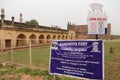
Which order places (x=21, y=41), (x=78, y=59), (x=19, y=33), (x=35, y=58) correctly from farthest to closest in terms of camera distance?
(x=21, y=41)
(x=19, y=33)
(x=35, y=58)
(x=78, y=59)

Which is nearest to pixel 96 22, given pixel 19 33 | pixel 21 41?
pixel 19 33

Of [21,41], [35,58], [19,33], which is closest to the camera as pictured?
[35,58]

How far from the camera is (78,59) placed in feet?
19.8

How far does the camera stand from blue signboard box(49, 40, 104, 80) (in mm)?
5523

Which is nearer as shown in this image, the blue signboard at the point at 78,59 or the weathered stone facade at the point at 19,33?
the blue signboard at the point at 78,59

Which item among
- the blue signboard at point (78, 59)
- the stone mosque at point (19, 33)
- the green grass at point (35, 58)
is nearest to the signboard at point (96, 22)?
the blue signboard at point (78, 59)

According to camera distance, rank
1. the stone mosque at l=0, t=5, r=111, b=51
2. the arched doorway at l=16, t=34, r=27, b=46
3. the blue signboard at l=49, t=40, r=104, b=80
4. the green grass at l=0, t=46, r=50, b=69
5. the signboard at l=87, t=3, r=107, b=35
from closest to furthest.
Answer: the blue signboard at l=49, t=40, r=104, b=80, the signboard at l=87, t=3, r=107, b=35, the green grass at l=0, t=46, r=50, b=69, the stone mosque at l=0, t=5, r=111, b=51, the arched doorway at l=16, t=34, r=27, b=46

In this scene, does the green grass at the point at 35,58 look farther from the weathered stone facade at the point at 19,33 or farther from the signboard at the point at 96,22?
the signboard at the point at 96,22

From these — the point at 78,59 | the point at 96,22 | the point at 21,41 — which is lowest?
the point at 78,59

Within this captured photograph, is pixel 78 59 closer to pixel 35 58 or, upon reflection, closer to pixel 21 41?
pixel 35 58

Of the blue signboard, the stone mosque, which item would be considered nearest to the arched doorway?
the stone mosque

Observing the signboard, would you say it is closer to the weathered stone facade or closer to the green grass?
the green grass

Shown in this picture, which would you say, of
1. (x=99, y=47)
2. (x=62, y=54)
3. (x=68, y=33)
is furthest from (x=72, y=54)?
(x=68, y=33)

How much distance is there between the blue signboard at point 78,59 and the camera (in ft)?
18.1
